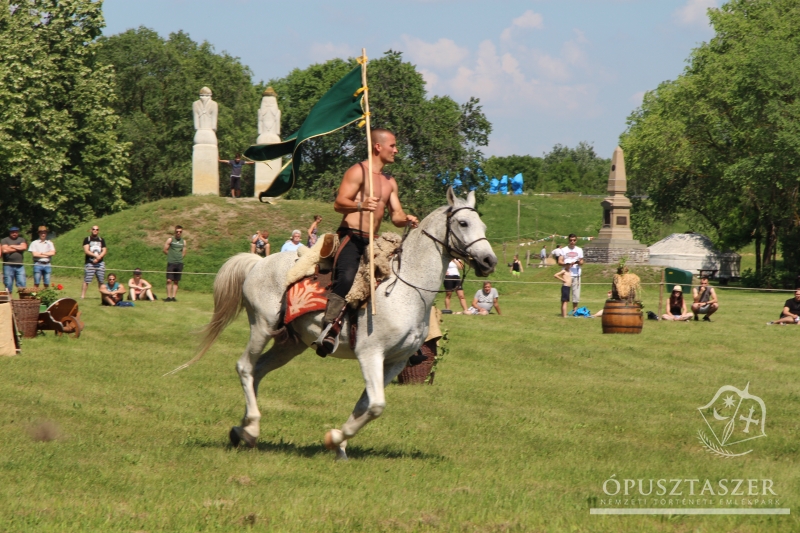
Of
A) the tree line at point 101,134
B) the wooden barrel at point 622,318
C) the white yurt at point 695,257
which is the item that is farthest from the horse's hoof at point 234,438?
the white yurt at point 695,257

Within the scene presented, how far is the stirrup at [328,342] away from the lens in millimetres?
10094

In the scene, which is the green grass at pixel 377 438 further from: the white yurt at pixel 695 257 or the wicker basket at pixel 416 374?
the white yurt at pixel 695 257

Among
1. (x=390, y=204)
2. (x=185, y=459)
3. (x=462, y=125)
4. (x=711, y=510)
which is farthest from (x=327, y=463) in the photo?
(x=462, y=125)

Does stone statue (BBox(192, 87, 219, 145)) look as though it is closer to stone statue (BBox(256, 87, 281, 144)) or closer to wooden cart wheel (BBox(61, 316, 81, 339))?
stone statue (BBox(256, 87, 281, 144))

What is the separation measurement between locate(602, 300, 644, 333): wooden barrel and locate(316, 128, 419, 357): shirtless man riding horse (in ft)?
49.6

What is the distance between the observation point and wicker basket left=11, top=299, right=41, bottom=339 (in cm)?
1931

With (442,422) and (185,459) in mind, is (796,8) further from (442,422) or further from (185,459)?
(185,459)

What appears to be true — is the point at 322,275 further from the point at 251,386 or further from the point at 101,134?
the point at 101,134

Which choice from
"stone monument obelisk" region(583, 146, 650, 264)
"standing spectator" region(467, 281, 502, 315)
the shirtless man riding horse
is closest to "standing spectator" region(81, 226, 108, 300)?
"standing spectator" region(467, 281, 502, 315)

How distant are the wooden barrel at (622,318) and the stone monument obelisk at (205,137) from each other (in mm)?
23659

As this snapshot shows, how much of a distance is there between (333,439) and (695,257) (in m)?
53.8

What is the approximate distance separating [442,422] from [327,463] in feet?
10.6

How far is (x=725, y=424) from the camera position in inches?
510

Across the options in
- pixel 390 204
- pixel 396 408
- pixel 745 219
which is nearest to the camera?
pixel 390 204
